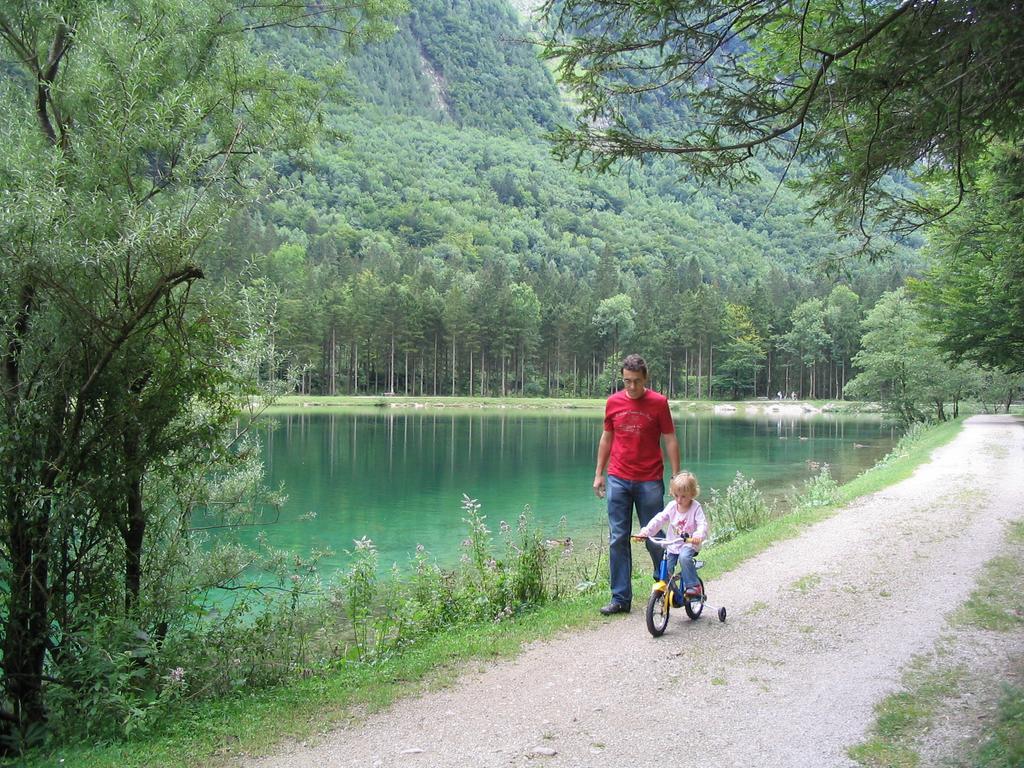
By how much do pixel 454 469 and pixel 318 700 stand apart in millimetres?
22392

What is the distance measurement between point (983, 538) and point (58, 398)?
35.8 ft

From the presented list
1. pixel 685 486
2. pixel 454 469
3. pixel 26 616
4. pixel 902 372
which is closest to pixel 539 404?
pixel 902 372

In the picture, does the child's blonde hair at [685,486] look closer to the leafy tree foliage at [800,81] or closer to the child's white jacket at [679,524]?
the child's white jacket at [679,524]

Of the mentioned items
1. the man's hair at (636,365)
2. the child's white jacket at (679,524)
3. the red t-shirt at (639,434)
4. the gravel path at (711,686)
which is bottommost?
the gravel path at (711,686)

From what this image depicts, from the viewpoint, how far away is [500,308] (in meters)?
81.6

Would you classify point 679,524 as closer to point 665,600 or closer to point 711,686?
point 665,600

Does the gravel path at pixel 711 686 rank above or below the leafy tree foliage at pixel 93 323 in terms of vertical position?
below

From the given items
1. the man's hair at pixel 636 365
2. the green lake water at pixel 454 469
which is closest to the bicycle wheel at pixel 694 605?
the man's hair at pixel 636 365

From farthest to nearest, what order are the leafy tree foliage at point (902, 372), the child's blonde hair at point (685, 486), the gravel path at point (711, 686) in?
the leafy tree foliage at point (902, 372), the child's blonde hair at point (685, 486), the gravel path at point (711, 686)

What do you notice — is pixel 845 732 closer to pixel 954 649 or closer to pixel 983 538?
pixel 954 649

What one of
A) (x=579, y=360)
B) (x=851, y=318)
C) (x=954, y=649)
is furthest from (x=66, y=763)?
(x=851, y=318)

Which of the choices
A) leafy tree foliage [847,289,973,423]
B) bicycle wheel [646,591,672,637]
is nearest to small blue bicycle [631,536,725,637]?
bicycle wheel [646,591,672,637]

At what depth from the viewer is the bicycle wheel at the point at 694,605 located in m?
6.30

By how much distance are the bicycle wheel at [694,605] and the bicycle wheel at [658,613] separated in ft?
0.81
